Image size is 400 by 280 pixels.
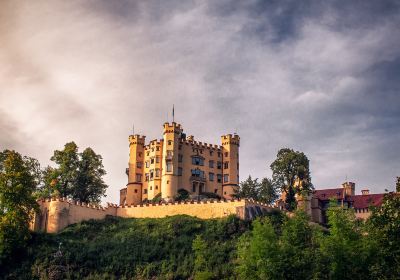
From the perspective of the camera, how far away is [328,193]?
106125mm

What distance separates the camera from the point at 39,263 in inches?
2724

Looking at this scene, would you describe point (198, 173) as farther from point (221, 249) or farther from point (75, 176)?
point (221, 249)

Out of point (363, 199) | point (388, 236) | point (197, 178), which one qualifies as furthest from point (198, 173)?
point (388, 236)

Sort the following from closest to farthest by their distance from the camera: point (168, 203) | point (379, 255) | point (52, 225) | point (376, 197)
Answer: point (379, 255) → point (52, 225) → point (168, 203) → point (376, 197)

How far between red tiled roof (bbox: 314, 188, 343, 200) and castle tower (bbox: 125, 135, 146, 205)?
28.6 metres

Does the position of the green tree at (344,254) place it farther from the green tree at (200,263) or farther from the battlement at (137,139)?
the battlement at (137,139)

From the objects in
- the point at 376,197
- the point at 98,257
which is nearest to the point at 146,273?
the point at 98,257

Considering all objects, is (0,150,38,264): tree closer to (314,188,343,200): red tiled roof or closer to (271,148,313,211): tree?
(271,148,313,211): tree

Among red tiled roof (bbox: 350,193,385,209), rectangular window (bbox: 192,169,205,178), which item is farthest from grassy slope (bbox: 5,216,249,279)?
red tiled roof (bbox: 350,193,385,209)

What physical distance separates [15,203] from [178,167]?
30876 mm

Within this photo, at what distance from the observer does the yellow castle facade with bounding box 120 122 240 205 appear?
318 feet

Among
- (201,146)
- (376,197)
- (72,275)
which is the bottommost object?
(72,275)

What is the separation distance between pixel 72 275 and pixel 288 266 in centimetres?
2417

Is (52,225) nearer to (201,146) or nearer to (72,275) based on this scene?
(72,275)
